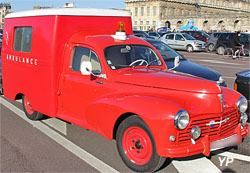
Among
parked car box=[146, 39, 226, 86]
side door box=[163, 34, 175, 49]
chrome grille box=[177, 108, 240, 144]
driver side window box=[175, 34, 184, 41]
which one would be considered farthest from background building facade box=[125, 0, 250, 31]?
chrome grille box=[177, 108, 240, 144]

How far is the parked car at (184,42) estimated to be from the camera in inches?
1049

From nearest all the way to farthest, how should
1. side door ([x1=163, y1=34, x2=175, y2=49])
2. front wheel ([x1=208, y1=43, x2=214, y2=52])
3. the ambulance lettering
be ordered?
the ambulance lettering, front wheel ([x1=208, y1=43, x2=214, y2=52]), side door ([x1=163, y1=34, x2=175, y2=49])

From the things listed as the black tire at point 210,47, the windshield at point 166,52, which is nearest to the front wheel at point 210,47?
the black tire at point 210,47

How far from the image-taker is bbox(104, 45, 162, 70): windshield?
501 cm

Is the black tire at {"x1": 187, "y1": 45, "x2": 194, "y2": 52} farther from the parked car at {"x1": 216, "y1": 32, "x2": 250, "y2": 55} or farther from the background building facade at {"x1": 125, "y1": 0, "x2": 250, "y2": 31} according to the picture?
the background building facade at {"x1": 125, "y1": 0, "x2": 250, "y2": 31}

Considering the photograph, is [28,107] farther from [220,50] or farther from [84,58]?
[220,50]

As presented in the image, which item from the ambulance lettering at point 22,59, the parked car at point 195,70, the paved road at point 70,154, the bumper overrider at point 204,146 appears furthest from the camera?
the parked car at point 195,70

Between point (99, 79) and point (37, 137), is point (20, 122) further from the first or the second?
point (99, 79)

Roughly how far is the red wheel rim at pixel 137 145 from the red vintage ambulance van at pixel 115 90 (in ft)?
0.04

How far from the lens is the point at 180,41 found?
90.6ft

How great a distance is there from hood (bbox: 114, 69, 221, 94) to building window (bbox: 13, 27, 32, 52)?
234 centimetres

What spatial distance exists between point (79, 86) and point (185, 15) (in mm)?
107098

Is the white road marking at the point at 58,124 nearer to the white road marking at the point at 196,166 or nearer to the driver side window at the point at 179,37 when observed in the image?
the white road marking at the point at 196,166

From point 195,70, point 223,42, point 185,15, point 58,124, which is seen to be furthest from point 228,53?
point 185,15
